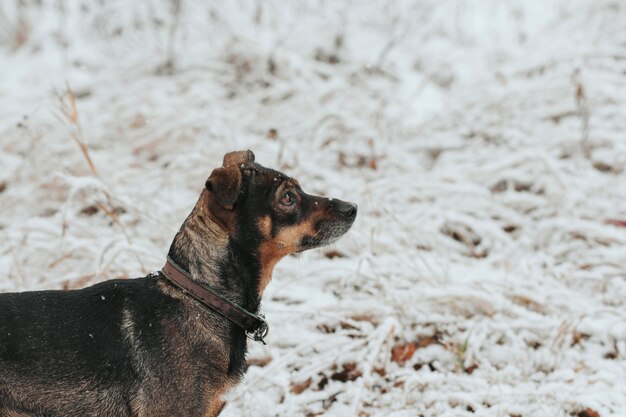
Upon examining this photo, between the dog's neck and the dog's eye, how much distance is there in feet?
1.02

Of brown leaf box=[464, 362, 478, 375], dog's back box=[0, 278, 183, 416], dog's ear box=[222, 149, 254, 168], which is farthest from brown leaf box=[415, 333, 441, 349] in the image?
dog's back box=[0, 278, 183, 416]

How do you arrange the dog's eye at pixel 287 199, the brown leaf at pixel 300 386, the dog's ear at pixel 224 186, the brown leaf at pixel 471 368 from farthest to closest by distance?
the brown leaf at pixel 471 368, the brown leaf at pixel 300 386, the dog's eye at pixel 287 199, the dog's ear at pixel 224 186

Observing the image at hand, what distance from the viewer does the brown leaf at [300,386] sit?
145 inches

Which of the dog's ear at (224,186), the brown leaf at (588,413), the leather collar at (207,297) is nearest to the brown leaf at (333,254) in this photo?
the brown leaf at (588,413)

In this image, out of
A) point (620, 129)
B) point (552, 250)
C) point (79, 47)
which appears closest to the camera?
point (552, 250)

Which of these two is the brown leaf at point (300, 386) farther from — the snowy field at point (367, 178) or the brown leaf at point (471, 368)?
the brown leaf at point (471, 368)

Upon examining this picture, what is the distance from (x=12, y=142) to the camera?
659cm

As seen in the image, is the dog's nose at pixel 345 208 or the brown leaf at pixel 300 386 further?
the brown leaf at pixel 300 386

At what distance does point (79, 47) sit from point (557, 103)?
25.8ft

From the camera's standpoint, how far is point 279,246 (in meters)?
2.85

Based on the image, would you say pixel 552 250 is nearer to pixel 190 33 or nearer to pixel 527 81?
pixel 527 81

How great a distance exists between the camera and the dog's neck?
107 inches

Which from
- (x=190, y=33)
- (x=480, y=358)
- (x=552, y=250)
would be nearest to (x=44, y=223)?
(x=480, y=358)

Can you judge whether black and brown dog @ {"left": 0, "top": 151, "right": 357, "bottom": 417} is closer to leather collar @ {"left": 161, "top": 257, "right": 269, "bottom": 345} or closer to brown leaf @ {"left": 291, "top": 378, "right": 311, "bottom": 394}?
leather collar @ {"left": 161, "top": 257, "right": 269, "bottom": 345}
